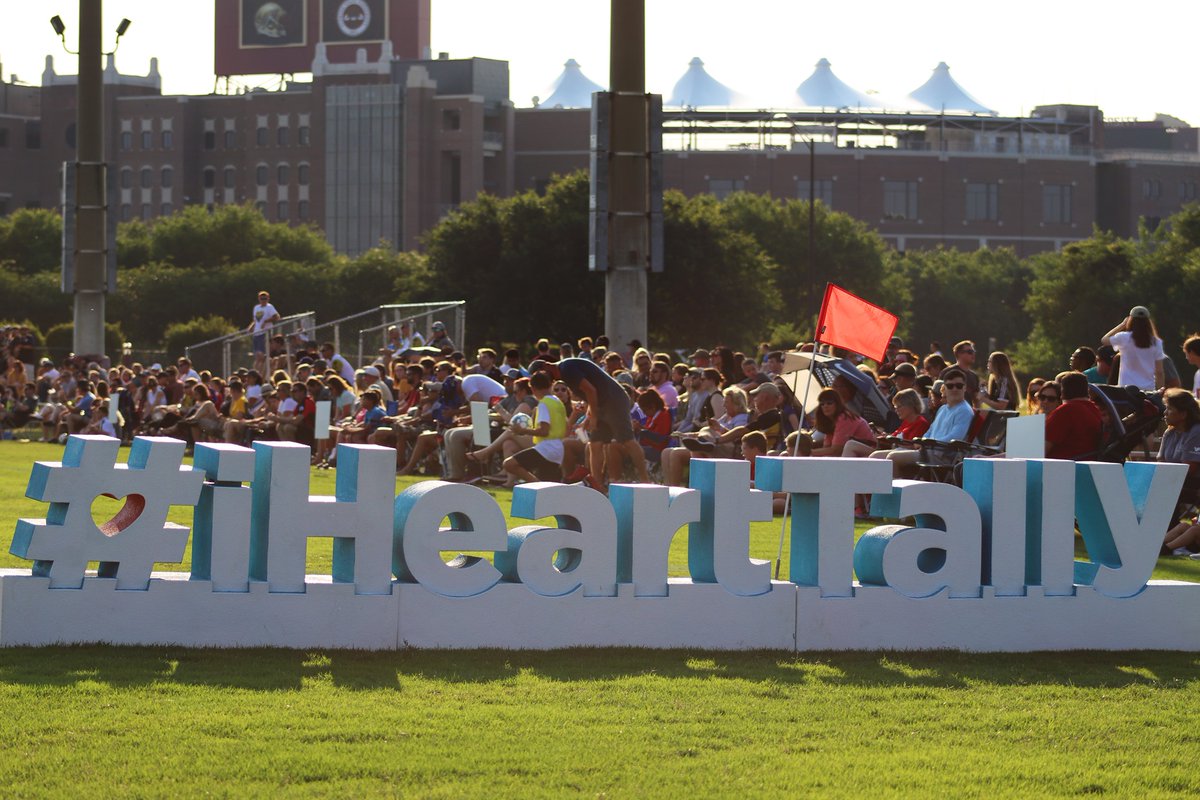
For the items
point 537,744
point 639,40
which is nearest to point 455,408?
point 639,40

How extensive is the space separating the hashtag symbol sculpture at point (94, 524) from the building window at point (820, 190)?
109189mm

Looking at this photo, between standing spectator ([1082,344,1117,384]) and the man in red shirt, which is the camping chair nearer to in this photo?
the man in red shirt

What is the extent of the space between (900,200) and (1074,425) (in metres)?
109

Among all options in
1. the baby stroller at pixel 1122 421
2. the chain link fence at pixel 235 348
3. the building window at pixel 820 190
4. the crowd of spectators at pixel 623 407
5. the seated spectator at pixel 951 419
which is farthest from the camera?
the building window at pixel 820 190

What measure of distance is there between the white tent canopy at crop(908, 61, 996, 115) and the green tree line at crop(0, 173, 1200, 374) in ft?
63.1

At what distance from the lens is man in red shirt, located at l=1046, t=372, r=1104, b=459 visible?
12.9m

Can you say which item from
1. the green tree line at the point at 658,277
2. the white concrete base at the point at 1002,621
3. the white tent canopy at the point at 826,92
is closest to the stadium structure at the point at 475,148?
the white tent canopy at the point at 826,92

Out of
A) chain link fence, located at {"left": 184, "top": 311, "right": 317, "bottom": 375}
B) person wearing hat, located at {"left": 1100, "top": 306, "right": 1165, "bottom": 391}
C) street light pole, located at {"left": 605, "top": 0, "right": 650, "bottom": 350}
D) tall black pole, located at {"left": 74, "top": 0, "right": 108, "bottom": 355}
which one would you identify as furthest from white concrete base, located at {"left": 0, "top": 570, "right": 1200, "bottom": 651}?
tall black pole, located at {"left": 74, "top": 0, "right": 108, "bottom": 355}

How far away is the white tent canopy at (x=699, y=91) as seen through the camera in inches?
4525

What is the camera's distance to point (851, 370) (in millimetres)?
16000

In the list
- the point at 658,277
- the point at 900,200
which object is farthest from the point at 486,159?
the point at 658,277

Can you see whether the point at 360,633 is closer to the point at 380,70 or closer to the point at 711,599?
the point at 711,599

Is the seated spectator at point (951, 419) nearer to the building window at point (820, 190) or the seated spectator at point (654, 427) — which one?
the seated spectator at point (654, 427)

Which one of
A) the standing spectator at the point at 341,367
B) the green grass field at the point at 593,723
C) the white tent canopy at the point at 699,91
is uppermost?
the white tent canopy at the point at 699,91
